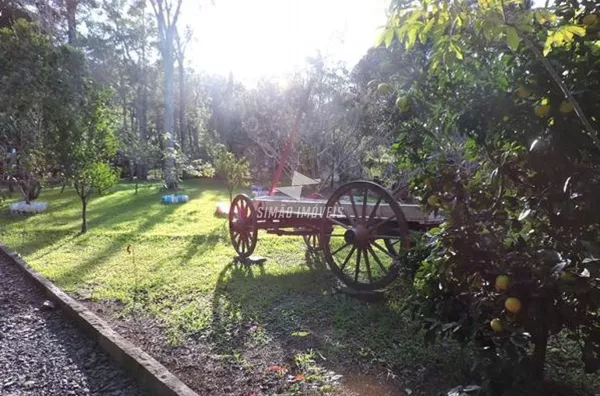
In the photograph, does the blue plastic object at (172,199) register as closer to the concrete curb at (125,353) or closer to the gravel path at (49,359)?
the concrete curb at (125,353)

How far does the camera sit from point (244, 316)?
11.7 feet

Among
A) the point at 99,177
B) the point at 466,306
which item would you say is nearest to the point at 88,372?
the point at 466,306

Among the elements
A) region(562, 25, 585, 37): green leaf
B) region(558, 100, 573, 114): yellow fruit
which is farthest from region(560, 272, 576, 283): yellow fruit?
region(562, 25, 585, 37): green leaf

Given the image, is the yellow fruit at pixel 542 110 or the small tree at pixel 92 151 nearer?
the yellow fruit at pixel 542 110

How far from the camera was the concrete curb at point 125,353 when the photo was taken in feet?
7.86

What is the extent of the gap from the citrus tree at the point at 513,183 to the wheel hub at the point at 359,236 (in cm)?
182

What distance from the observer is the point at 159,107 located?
29.0 metres

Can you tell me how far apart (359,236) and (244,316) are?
4.00 feet

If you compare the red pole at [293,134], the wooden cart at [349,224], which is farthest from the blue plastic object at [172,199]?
the wooden cart at [349,224]

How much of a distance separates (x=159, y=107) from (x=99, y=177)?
22.9 m

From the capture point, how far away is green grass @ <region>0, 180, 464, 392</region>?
9.84 ft

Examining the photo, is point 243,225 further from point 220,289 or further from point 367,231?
point 367,231

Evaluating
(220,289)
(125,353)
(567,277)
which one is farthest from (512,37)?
(220,289)

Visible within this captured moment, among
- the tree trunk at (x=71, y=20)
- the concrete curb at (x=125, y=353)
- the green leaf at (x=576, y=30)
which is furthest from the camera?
the tree trunk at (x=71, y=20)
